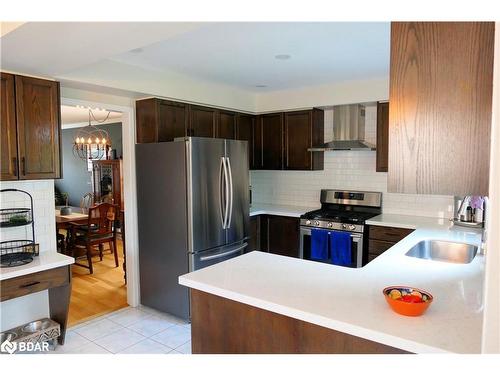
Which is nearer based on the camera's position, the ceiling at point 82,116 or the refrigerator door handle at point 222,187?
the refrigerator door handle at point 222,187

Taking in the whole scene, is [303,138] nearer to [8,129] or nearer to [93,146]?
[8,129]

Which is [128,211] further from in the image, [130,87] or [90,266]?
[90,266]

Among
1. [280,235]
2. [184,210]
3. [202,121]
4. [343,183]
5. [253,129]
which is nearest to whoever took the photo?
[184,210]

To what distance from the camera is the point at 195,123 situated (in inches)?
166

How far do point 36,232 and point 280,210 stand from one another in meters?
2.70

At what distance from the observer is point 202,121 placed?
430 cm

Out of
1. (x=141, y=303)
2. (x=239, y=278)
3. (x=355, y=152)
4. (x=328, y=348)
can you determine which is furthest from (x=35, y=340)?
(x=355, y=152)

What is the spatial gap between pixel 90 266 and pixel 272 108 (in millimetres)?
3301

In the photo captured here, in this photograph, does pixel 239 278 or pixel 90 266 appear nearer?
pixel 239 278

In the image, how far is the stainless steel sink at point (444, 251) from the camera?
110 inches

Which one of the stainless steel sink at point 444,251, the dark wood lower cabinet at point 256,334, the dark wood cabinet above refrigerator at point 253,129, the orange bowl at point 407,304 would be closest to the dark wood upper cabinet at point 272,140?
the dark wood cabinet above refrigerator at point 253,129

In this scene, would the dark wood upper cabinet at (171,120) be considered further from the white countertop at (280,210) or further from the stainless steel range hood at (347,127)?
the stainless steel range hood at (347,127)

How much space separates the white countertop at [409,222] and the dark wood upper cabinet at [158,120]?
2284mm

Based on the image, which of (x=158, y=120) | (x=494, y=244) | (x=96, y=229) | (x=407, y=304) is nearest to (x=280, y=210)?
(x=158, y=120)
